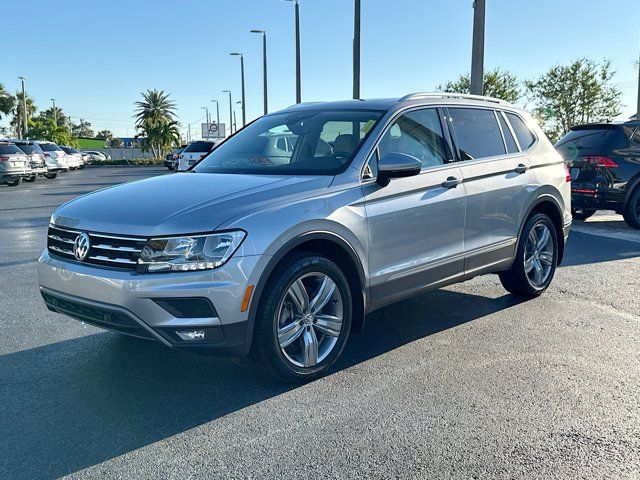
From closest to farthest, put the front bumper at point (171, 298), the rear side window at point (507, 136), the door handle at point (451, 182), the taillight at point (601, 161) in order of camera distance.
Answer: the front bumper at point (171, 298), the door handle at point (451, 182), the rear side window at point (507, 136), the taillight at point (601, 161)

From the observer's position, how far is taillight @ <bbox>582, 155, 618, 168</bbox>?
1036cm

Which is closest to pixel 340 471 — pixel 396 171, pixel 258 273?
pixel 258 273

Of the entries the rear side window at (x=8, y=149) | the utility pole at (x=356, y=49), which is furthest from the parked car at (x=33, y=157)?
the utility pole at (x=356, y=49)

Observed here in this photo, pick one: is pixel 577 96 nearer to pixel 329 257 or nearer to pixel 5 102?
pixel 329 257

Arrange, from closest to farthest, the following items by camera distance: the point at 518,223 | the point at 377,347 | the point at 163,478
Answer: the point at 163,478
the point at 377,347
the point at 518,223

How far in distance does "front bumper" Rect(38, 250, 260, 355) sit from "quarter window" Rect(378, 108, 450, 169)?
161 cm

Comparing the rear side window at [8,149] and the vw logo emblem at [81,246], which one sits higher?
the rear side window at [8,149]

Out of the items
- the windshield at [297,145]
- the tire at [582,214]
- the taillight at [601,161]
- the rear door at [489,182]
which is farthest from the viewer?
the tire at [582,214]

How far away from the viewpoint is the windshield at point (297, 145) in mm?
4441

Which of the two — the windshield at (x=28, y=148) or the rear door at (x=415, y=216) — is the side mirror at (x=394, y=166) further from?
the windshield at (x=28, y=148)

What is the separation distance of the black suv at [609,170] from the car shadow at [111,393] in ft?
21.3

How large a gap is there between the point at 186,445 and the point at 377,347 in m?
1.86

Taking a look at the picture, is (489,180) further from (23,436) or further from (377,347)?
(23,436)

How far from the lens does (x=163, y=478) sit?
2.90 m
